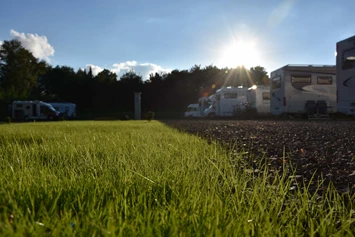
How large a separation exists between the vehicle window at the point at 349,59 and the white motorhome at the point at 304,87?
3706 mm

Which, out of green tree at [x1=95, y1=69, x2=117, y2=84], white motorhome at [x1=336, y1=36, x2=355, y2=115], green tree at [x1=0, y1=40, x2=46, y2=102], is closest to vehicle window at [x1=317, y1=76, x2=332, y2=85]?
white motorhome at [x1=336, y1=36, x2=355, y2=115]

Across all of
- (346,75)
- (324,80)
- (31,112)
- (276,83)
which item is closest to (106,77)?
(31,112)

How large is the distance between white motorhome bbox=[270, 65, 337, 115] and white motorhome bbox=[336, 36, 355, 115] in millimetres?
3341

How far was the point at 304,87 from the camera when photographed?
1560 cm

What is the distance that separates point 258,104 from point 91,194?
64.6ft

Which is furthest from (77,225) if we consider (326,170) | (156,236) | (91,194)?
(326,170)

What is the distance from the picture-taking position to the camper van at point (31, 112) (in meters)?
29.0

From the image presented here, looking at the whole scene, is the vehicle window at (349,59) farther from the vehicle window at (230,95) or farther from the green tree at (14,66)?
the green tree at (14,66)

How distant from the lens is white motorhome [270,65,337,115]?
51.0 ft

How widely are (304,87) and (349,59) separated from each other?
4.06 m

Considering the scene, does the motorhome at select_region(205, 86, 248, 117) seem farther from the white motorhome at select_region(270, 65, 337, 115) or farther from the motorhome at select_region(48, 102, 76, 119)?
the motorhome at select_region(48, 102, 76, 119)

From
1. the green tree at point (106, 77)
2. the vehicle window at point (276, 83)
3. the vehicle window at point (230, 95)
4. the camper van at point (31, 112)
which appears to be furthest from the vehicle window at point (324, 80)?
the green tree at point (106, 77)

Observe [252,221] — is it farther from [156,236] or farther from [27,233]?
[27,233]

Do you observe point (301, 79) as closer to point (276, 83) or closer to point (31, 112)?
point (276, 83)
